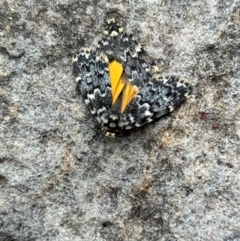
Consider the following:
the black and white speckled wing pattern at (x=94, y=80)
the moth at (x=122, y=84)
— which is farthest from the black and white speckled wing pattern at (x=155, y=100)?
the black and white speckled wing pattern at (x=94, y=80)

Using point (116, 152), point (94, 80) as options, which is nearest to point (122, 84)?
point (94, 80)

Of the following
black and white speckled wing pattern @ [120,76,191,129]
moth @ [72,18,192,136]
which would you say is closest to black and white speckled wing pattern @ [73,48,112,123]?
moth @ [72,18,192,136]

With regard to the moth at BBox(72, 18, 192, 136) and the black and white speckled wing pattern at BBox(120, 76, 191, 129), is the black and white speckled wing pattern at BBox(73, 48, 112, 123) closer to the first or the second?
the moth at BBox(72, 18, 192, 136)

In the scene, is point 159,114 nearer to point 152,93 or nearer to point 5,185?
point 152,93

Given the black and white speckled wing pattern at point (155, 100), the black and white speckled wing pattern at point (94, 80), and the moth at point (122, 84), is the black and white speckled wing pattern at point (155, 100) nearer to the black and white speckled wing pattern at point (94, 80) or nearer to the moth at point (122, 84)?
the moth at point (122, 84)

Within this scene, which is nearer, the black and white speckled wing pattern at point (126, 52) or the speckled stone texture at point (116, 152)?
the speckled stone texture at point (116, 152)
